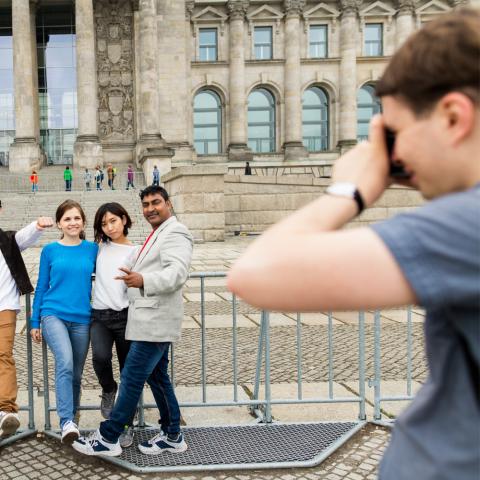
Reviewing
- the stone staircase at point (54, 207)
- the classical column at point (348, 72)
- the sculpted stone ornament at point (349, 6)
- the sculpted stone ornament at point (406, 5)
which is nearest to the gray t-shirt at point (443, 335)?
the stone staircase at point (54, 207)

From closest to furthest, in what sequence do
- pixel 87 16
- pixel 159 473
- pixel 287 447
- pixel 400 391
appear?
pixel 159 473 < pixel 287 447 < pixel 400 391 < pixel 87 16

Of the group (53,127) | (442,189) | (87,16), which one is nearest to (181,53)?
(87,16)

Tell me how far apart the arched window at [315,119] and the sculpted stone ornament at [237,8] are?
23.2 feet

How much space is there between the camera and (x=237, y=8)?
39469 mm

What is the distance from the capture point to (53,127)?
3756cm

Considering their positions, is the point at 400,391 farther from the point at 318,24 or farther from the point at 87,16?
the point at 318,24

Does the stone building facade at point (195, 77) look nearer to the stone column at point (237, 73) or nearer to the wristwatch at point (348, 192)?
the stone column at point (237, 73)

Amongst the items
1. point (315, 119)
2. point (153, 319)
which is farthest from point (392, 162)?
point (315, 119)

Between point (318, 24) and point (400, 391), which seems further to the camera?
point (318, 24)

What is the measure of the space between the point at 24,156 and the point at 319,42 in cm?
2185

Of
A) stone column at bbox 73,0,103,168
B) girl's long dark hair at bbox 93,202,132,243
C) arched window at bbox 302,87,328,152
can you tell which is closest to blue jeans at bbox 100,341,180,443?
girl's long dark hair at bbox 93,202,132,243

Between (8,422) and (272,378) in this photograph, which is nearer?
(8,422)

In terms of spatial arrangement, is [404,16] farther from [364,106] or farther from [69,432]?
[69,432]

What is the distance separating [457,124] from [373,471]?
3.09 meters
